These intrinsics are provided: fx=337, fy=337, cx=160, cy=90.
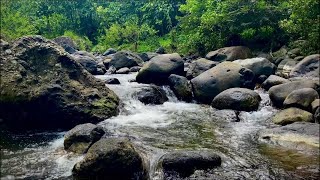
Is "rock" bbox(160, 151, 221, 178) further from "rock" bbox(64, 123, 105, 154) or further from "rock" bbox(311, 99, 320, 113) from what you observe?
"rock" bbox(311, 99, 320, 113)

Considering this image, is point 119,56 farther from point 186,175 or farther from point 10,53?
point 186,175

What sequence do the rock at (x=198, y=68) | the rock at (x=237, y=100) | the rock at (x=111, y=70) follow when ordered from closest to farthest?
the rock at (x=237, y=100)
the rock at (x=198, y=68)
the rock at (x=111, y=70)

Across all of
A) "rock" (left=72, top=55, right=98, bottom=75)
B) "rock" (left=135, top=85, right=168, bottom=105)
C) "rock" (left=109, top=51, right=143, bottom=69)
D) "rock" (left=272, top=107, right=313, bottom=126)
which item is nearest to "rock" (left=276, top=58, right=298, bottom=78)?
"rock" (left=272, top=107, right=313, bottom=126)

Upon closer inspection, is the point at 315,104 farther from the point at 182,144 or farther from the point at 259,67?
the point at 259,67

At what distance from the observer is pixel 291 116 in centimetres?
1156

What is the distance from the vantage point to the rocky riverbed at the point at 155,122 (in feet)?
25.8

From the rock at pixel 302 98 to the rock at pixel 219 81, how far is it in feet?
10.0

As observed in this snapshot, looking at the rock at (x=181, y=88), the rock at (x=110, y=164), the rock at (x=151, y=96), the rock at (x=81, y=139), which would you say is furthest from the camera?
the rock at (x=181, y=88)

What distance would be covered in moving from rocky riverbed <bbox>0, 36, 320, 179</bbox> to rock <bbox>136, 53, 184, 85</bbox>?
0.05 meters

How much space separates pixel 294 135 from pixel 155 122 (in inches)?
185

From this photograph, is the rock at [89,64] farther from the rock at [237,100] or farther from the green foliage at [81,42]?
the green foliage at [81,42]

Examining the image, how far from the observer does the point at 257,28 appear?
2225 cm

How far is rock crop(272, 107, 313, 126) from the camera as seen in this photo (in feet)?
37.1

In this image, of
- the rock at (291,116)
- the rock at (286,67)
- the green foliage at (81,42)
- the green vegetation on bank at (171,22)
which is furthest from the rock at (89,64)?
the green foliage at (81,42)
